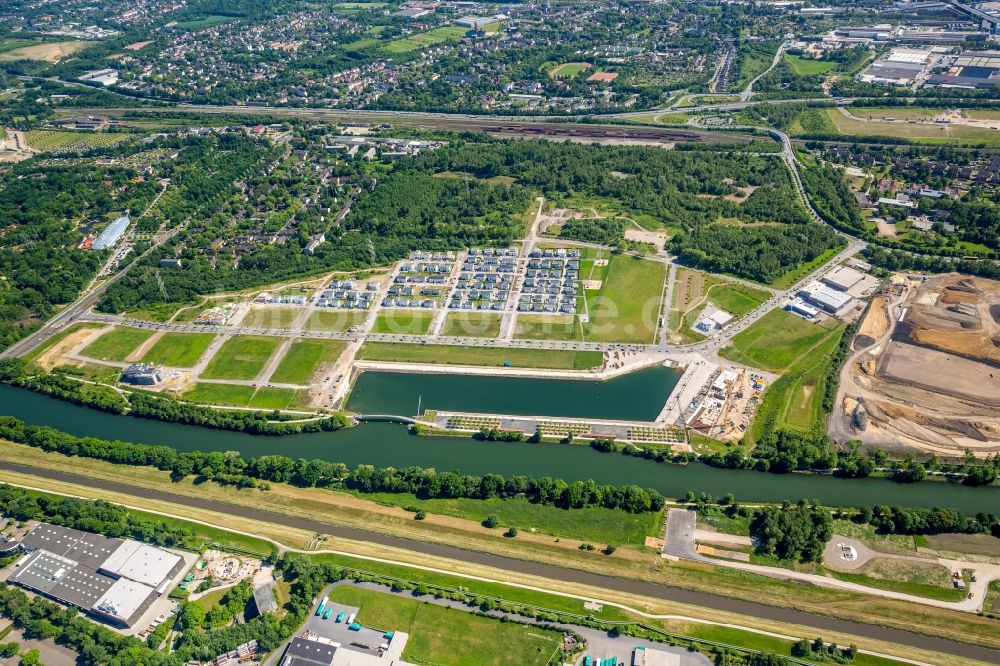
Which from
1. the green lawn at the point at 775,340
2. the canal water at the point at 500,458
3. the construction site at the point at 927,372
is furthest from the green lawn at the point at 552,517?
the green lawn at the point at 775,340

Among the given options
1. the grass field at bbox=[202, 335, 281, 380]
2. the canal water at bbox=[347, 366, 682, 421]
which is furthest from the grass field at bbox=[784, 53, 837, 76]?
the grass field at bbox=[202, 335, 281, 380]

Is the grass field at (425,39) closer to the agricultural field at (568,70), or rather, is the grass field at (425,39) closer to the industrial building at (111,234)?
the agricultural field at (568,70)

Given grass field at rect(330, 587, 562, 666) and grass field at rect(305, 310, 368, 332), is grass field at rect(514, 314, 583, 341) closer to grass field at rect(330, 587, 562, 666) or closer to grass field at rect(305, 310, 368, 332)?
grass field at rect(305, 310, 368, 332)

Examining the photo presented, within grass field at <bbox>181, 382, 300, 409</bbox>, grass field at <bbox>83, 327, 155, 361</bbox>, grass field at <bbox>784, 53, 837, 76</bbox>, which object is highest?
grass field at <bbox>784, 53, 837, 76</bbox>

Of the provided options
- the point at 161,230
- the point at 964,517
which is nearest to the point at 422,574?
the point at 964,517

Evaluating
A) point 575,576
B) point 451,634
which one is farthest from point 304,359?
point 575,576

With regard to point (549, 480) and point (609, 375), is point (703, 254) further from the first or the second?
point (549, 480)
